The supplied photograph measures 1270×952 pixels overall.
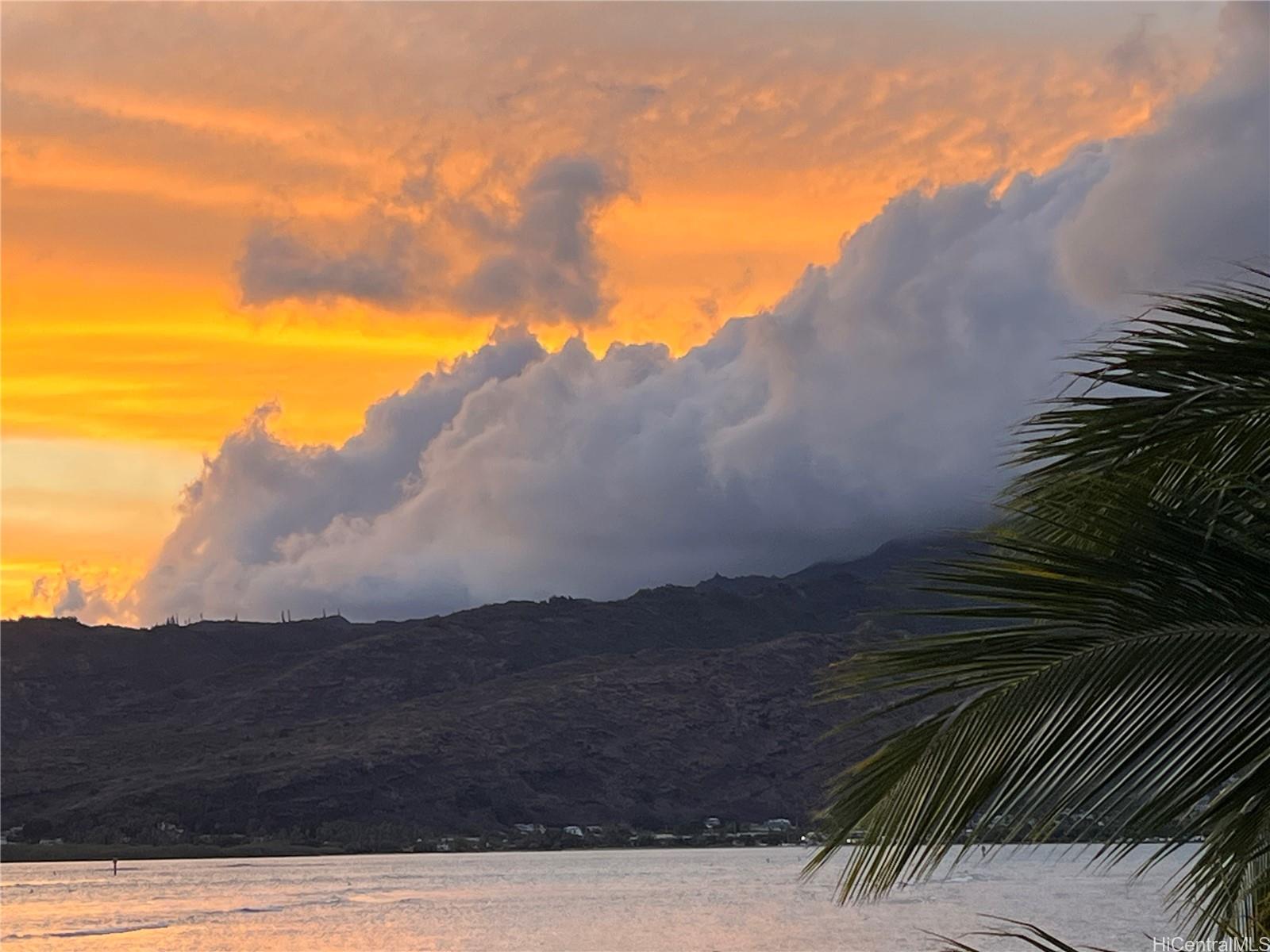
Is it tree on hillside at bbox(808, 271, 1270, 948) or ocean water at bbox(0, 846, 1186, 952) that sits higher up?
tree on hillside at bbox(808, 271, 1270, 948)

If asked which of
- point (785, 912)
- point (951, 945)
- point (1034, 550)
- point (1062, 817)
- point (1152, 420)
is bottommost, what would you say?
point (785, 912)

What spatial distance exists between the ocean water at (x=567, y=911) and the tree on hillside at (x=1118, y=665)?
54.2m

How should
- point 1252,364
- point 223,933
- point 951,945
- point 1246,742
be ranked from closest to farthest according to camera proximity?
point 1246,742 → point 1252,364 → point 951,945 → point 223,933

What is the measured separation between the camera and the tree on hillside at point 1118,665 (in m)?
4.64

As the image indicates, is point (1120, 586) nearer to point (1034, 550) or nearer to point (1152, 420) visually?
point (1034, 550)

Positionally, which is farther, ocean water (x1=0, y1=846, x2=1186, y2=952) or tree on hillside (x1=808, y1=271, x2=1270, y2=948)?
ocean water (x1=0, y1=846, x2=1186, y2=952)

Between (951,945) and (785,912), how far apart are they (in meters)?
103

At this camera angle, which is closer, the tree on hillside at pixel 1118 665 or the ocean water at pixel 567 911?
the tree on hillside at pixel 1118 665

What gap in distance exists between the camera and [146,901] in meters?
142

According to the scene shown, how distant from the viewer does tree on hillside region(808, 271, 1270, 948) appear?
4641mm

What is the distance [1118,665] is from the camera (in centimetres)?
482

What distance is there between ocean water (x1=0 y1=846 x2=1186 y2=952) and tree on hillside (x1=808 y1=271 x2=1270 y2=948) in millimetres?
54159

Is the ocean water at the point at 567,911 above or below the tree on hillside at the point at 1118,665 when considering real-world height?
below

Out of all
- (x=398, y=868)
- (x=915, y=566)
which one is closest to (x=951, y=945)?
(x=915, y=566)
